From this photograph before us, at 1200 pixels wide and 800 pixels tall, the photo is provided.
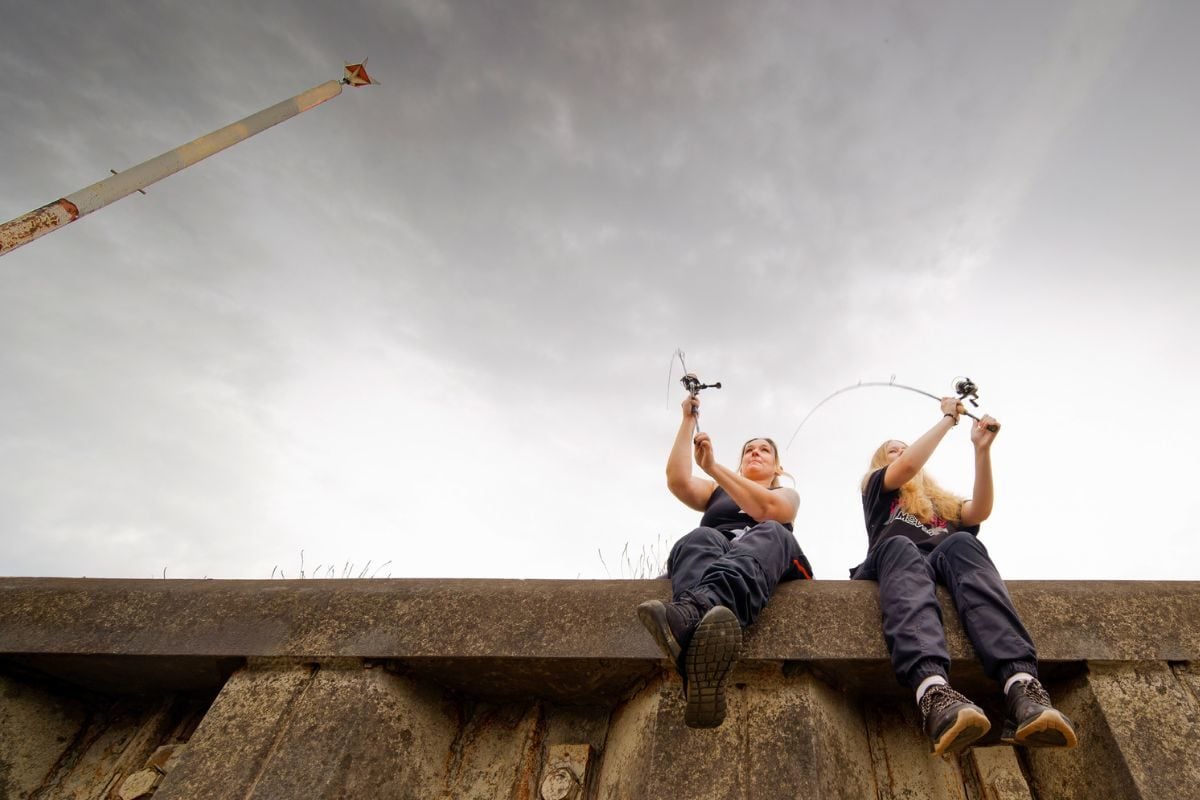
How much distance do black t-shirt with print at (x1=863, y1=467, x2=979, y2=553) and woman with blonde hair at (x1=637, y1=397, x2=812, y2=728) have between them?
345mm

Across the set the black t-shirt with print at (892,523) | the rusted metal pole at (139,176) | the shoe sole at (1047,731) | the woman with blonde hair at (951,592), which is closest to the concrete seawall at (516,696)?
the woman with blonde hair at (951,592)

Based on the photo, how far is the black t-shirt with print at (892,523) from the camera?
8.98 ft

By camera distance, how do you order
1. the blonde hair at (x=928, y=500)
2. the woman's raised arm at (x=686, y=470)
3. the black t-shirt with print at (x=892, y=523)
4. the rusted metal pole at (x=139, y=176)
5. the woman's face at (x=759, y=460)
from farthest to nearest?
1. the rusted metal pole at (x=139, y=176)
2. the woman's face at (x=759, y=460)
3. the woman's raised arm at (x=686, y=470)
4. the blonde hair at (x=928, y=500)
5. the black t-shirt with print at (x=892, y=523)

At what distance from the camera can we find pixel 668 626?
176cm

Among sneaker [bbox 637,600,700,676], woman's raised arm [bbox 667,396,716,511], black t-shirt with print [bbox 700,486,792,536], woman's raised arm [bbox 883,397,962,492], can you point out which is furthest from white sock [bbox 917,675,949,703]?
woman's raised arm [bbox 667,396,716,511]

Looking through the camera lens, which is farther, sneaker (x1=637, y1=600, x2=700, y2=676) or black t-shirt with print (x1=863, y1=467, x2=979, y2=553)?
black t-shirt with print (x1=863, y1=467, x2=979, y2=553)

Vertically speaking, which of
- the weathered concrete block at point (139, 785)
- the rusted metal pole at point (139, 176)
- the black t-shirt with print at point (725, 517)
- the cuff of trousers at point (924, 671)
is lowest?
the weathered concrete block at point (139, 785)

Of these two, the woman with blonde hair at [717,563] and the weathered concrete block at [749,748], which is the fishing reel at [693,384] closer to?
the woman with blonde hair at [717,563]

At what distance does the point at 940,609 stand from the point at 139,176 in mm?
6719

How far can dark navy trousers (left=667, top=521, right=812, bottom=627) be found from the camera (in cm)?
207

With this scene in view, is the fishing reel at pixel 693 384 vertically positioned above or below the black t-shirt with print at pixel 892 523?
above

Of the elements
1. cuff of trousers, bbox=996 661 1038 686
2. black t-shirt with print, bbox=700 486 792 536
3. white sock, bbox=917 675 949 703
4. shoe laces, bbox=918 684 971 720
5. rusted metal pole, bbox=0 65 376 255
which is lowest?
shoe laces, bbox=918 684 971 720

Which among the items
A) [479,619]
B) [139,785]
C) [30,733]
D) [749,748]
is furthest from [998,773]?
[30,733]

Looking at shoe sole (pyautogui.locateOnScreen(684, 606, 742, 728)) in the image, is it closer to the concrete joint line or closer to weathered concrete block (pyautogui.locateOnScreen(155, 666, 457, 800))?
weathered concrete block (pyautogui.locateOnScreen(155, 666, 457, 800))
